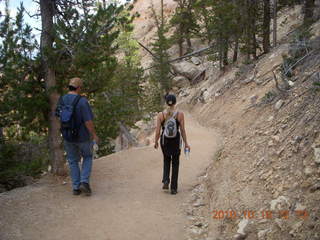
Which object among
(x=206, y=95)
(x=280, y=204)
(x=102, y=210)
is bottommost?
(x=102, y=210)

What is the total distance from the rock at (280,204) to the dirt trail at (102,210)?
50.7 inches

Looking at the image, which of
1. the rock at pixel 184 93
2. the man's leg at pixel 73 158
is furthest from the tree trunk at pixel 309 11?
the rock at pixel 184 93

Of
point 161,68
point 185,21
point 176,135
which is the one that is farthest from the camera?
point 185,21

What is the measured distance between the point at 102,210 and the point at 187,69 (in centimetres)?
2803

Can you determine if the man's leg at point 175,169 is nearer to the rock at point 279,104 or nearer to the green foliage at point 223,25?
the rock at point 279,104

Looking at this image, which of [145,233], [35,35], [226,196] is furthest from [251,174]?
[35,35]

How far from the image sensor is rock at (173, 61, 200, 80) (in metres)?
31.4

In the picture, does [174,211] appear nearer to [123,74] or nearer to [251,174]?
[251,174]

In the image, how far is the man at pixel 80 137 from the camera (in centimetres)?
516

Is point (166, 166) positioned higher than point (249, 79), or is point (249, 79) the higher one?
point (249, 79)

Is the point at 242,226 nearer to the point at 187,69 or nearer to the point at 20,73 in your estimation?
the point at 20,73

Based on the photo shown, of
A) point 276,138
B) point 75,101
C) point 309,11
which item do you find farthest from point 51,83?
point 309,11

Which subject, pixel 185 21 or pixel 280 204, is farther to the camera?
pixel 185 21
